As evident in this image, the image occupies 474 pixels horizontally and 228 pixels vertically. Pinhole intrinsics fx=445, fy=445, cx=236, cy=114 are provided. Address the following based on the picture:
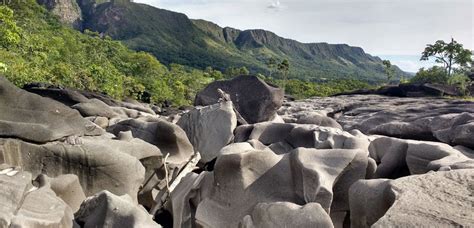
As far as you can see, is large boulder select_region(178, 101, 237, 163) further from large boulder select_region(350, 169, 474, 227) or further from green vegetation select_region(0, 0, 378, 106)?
green vegetation select_region(0, 0, 378, 106)

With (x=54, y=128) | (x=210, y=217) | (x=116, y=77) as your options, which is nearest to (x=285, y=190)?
(x=210, y=217)

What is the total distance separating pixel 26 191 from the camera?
259 inches

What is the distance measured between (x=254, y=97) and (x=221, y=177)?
11409 mm

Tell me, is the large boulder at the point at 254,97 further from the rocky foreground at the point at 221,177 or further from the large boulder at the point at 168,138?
the large boulder at the point at 168,138

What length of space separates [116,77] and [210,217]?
41.3 meters

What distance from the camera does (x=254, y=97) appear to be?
1897 centimetres

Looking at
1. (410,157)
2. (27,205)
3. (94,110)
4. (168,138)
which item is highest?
(410,157)

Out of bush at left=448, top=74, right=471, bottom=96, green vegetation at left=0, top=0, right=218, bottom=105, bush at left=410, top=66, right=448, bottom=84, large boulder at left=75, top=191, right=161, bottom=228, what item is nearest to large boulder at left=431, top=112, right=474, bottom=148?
large boulder at left=75, top=191, right=161, bottom=228

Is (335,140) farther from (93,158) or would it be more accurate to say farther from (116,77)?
(116,77)

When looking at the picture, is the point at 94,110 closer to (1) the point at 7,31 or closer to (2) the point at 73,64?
(1) the point at 7,31

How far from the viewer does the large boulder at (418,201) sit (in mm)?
4840

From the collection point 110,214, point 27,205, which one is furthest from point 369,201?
point 27,205

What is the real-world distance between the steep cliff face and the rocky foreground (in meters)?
169

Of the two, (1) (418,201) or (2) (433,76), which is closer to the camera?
(1) (418,201)
